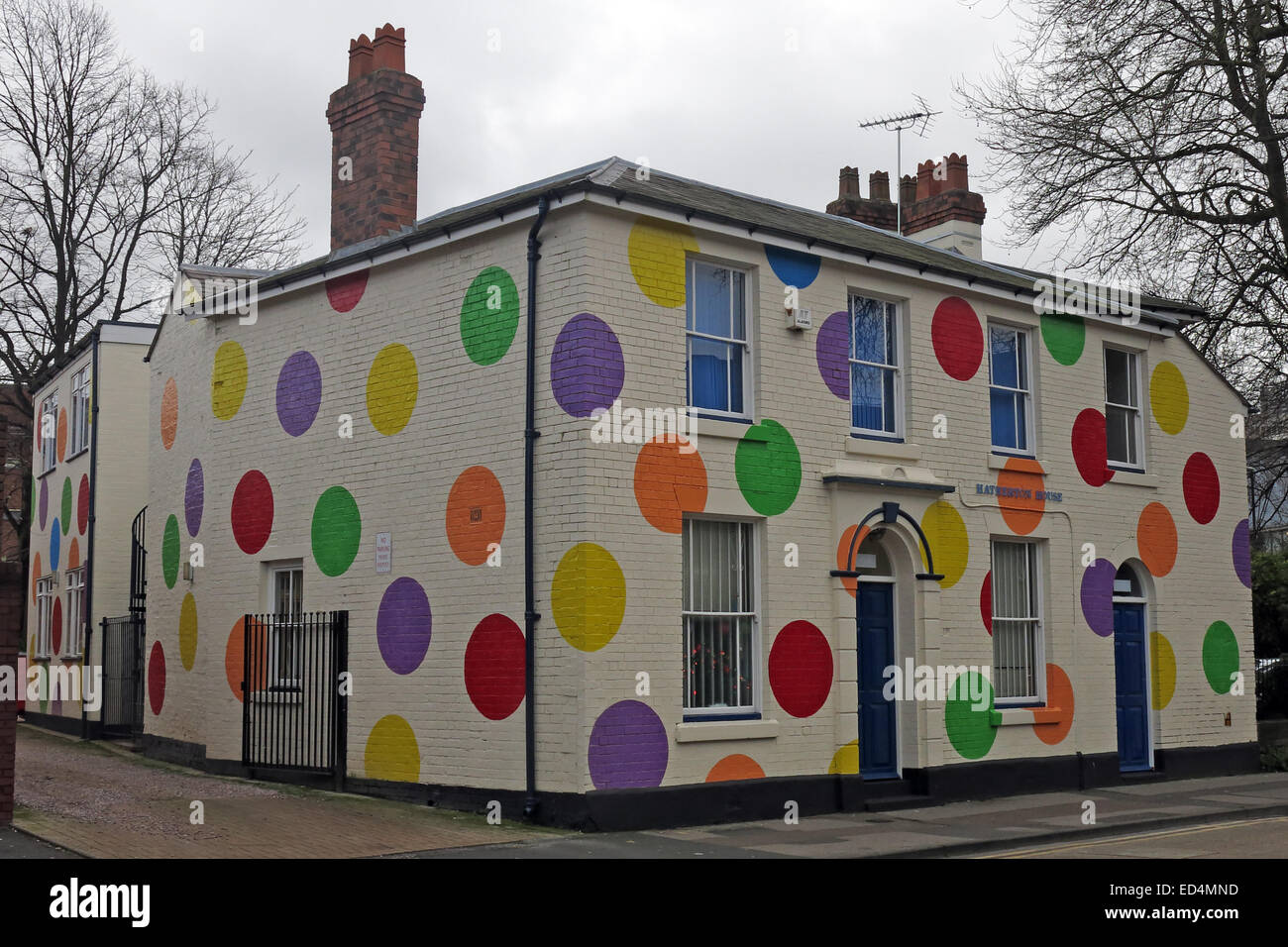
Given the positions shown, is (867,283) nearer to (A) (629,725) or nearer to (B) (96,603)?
(A) (629,725)

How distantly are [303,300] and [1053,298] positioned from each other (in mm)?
9896

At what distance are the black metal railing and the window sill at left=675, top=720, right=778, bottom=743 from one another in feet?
37.1

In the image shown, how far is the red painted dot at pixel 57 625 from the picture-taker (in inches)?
1061

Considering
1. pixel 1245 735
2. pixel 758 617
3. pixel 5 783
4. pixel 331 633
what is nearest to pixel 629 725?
pixel 758 617

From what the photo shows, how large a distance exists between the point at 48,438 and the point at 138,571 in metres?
8.85

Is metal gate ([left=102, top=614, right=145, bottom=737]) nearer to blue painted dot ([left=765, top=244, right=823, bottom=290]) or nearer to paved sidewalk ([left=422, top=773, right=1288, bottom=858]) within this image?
paved sidewalk ([left=422, top=773, right=1288, bottom=858])

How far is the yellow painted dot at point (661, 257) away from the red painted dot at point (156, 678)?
10.1 meters

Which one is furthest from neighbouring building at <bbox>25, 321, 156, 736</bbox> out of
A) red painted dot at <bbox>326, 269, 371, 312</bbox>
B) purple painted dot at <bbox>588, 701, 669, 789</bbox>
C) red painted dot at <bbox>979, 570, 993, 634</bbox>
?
red painted dot at <bbox>979, 570, 993, 634</bbox>

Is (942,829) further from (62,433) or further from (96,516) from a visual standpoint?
(62,433)

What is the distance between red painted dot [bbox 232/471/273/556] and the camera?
17422mm

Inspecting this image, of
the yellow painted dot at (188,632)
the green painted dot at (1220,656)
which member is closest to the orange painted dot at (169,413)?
the yellow painted dot at (188,632)

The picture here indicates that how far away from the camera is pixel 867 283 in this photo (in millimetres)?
16297

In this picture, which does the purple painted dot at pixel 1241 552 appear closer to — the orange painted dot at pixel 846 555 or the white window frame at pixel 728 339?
the orange painted dot at pixel 846 555

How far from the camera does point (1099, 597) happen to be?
1845cm
